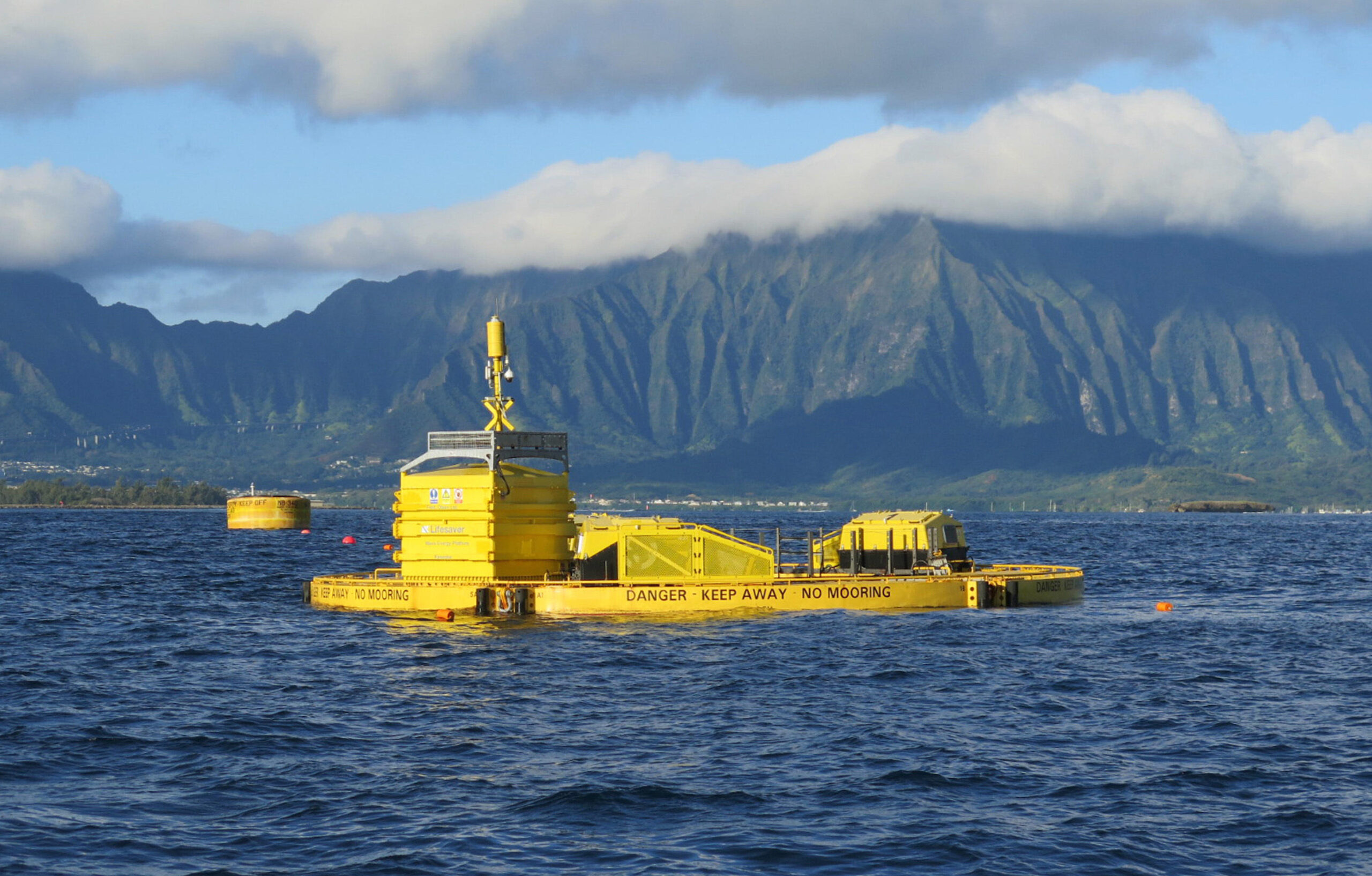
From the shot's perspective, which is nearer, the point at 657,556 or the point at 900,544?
the point at 657,556

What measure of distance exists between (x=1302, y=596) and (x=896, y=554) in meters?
22.2

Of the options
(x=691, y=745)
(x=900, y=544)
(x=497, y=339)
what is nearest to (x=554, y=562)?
(x=497, y=339)

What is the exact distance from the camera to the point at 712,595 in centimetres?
5272

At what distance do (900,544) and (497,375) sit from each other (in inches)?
645

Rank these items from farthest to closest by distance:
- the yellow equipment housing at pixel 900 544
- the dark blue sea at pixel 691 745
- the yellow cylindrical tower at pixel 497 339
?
the yellow equipment housing at pixel 900 544, the yellow cylindrical tower at pixel 497 339, the dark blue sea at pixel 691 745

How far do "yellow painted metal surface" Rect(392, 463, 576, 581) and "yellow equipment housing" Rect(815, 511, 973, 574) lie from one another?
34.7 feet

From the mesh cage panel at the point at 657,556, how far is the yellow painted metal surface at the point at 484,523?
2.47m

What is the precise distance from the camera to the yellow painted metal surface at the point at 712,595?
171 ft

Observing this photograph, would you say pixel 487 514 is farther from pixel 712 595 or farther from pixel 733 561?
pixel 733 561

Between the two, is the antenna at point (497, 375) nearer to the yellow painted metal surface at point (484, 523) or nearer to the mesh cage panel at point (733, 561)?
the yellow painted metal surface at point (484, 523)

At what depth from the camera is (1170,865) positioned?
22734 mm

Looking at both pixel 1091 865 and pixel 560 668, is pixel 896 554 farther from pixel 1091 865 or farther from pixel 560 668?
pixel 1091 865

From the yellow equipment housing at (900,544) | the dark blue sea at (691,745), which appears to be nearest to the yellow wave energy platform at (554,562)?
the dark blue sea at (691,745)

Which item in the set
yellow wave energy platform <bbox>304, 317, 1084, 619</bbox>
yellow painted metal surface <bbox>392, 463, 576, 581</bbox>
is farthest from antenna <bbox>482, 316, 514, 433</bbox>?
yellow painted metal surface <bbox>392, 463, 576, 581</bbox>
